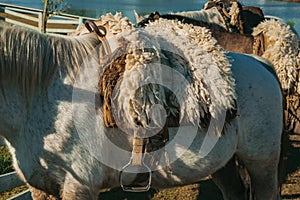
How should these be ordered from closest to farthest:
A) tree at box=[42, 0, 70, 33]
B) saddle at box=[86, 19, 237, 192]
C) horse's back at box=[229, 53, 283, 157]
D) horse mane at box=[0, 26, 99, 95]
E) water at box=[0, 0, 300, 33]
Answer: horse mane at box=[0, 26, 99, 95] → saddle at box=[86, 19, 237, 192] → horse's back at box=[229, 53, 283, 157] → tree at box=[42, 0, 70, 33] → water at box=[0, 0, 300, 33]

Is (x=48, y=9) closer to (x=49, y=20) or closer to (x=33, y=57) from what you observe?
(x=49, y=20)

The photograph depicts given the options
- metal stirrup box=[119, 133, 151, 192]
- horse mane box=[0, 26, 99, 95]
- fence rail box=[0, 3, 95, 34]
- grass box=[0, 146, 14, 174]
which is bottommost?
Result: grass box=[0, 146, 14, 174]

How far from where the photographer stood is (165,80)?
2.45 meters

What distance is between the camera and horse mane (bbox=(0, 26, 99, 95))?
2.16m

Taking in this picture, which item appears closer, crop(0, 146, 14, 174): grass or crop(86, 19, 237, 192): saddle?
crop(86, 19, 237, 192): saddle

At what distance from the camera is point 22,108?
7.28 ft

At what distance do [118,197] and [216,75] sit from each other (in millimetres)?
2036

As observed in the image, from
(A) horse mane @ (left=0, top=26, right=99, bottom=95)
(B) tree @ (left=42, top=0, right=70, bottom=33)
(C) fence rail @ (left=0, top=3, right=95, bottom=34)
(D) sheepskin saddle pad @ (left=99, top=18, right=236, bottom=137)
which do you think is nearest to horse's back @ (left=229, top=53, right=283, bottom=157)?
(D) sheepskin saddle pad @ (left=99, top=18, right=236, bottom=137)

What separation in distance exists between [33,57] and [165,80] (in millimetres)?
714

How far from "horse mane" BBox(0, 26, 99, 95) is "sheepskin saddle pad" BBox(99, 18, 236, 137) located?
6.8 inches

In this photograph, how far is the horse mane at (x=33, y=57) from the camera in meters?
2.16

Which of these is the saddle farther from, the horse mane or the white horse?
the horse mane

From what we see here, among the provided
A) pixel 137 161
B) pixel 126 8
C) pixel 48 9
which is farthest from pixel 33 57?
pixel 126 8

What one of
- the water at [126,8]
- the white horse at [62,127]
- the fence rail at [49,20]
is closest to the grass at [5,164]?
the white horse at [62,127]
